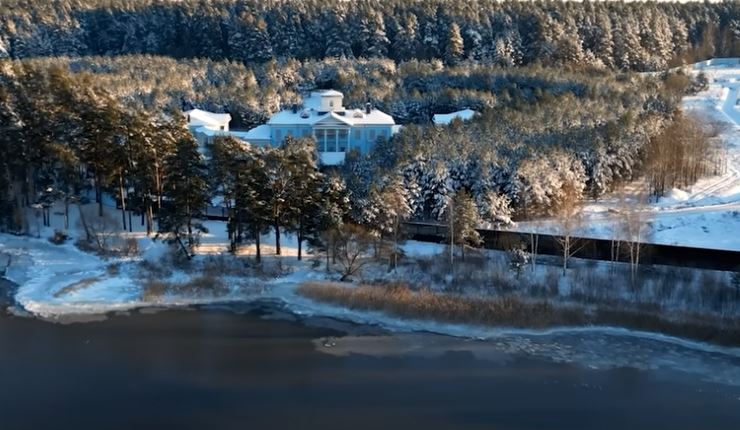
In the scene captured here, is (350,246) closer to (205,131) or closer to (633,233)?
(633,233)

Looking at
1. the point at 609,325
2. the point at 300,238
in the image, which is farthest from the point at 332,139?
the point at 609,325

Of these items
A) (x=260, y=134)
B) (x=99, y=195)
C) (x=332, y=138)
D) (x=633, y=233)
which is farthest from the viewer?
(x=260, y=134)

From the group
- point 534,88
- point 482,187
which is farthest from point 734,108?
point 482,187

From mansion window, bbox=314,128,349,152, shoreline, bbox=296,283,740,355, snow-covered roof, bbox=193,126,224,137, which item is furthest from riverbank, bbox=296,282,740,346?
snow-covered roof, bbox=193,126,224,137

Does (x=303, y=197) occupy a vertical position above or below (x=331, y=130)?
below

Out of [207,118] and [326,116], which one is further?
[207,118]

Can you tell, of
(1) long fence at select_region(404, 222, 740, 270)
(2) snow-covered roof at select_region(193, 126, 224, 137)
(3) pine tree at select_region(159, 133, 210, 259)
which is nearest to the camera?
(1) long fence at select_region(404, 222, 740, 270)

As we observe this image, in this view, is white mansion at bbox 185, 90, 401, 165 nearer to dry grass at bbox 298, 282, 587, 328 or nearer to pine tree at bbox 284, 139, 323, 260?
pine tree at bbox 284, 139, 323, 260
